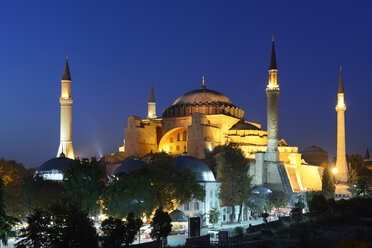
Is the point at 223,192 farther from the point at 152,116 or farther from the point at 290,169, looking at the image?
the point at 152,116

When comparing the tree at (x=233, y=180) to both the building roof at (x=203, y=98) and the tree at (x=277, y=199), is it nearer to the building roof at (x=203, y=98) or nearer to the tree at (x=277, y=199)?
the tree at (x=277, y=199)

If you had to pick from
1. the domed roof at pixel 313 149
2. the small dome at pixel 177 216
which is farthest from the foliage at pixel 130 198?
→ the domed roof at pixel 313 149

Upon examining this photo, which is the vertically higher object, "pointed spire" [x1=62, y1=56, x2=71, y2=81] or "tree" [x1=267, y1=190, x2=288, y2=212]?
"pointed spire" [x1=62, y1=56, x2=71, y2=81]

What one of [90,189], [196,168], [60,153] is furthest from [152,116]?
[90,189]

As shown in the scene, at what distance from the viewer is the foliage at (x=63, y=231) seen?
62.9 feet

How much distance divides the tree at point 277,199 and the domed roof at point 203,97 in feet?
49.8

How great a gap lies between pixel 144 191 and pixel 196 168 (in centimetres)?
831

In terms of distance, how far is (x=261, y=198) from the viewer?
39188mm

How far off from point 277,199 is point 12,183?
19.0 metres

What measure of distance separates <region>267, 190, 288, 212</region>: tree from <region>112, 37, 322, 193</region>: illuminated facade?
2.60 metres

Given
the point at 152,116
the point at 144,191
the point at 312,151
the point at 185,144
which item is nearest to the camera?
the point at 144,191

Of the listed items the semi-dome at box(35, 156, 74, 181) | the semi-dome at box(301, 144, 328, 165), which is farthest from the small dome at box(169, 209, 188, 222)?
the semi-dome at box(301, 144, 328, 165)

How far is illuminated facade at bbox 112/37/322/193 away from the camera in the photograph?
148 feet

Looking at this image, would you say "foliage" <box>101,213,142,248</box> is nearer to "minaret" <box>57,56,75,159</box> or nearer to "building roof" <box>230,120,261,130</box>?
"minaret" <box>57,56,75,159</box>
